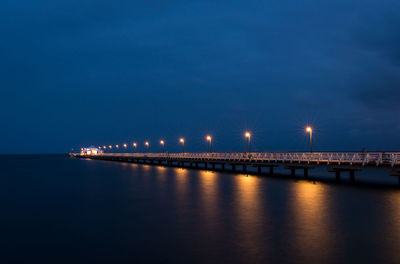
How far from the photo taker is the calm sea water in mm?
12766

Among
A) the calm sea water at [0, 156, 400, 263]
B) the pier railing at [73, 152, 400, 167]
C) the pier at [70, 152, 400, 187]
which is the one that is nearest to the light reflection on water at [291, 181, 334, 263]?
the calm sea water at [0, 156, 400, 263]

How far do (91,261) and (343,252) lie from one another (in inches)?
382

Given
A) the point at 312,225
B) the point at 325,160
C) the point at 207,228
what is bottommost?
the point at 207,228

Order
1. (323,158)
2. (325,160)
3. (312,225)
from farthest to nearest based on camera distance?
1. (323,158)
2. (325,160)
3. (312,225)

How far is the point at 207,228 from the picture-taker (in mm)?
16984

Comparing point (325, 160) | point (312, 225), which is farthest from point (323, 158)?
point (312, 225)

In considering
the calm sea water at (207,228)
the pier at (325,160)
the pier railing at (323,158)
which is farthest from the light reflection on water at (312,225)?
the pier railing at (323,158)

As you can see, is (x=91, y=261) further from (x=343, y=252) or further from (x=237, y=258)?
(x=343, y=252)

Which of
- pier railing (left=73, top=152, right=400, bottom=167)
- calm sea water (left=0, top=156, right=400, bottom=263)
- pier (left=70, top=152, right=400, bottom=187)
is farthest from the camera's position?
pier railing (left=73, top=152, right=400, bottom=167)

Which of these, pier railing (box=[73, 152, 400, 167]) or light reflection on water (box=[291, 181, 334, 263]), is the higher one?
pier railing (box=[73, 152, 400, 167])

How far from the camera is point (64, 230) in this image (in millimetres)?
17016

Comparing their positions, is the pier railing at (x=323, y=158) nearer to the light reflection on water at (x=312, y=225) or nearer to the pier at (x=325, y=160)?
the pier at (x=325, y=160)

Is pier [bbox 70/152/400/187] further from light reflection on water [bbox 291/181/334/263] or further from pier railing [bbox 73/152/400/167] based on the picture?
light reflection on water [bbox 291/181/334/263]

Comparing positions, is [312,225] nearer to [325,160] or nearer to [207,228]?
[207,228]
